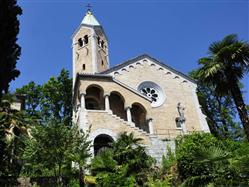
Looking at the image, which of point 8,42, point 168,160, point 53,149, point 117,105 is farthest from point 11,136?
point 117,105

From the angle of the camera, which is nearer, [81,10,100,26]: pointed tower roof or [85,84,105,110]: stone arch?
[85,84,105,110]: stone arch

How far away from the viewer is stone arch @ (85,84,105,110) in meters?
29.4

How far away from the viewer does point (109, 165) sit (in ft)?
62.8

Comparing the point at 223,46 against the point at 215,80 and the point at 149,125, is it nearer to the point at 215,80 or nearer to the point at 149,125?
the point at 215,80

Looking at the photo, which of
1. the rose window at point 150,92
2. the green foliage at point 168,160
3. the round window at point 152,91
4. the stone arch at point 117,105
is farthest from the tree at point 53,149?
the rose window at point 150,92

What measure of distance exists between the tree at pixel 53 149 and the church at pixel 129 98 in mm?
5528

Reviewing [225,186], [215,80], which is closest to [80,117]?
[215,80]

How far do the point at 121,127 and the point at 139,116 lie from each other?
17.7 feet

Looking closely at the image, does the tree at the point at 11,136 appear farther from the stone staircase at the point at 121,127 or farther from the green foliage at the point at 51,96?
the green foliage at the point at 51,96

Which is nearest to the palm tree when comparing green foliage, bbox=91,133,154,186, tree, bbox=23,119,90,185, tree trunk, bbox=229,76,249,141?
tree trunk, bbox=229,76,249,141

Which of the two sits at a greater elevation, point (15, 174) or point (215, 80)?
point (215, 80)

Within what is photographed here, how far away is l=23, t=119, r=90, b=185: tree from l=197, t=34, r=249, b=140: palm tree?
8.15 metres

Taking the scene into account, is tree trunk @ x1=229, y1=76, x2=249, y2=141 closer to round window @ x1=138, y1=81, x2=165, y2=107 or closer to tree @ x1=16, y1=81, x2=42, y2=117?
round window @ x1=138, y1=81, x2=165, y2=107

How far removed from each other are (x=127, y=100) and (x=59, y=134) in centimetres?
1148
